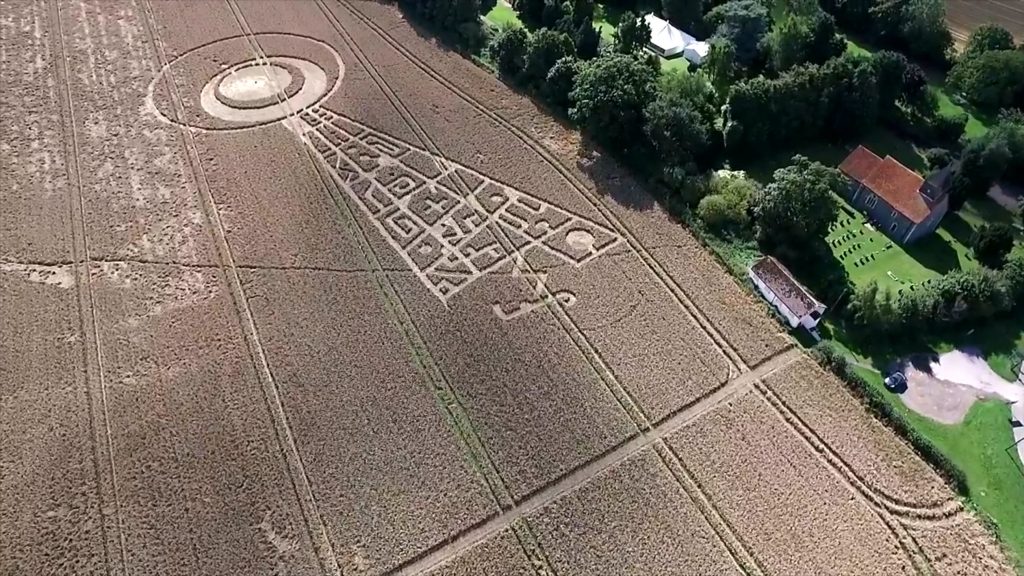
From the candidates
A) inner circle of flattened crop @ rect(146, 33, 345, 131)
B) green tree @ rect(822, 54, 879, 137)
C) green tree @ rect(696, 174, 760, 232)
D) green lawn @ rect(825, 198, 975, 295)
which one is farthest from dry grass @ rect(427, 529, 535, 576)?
green tree @ rect(822, 54, 879, 137)

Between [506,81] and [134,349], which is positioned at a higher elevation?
[506,81]

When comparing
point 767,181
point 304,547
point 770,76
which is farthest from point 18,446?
point 770,76

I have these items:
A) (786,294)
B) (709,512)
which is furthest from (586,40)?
(709,512)

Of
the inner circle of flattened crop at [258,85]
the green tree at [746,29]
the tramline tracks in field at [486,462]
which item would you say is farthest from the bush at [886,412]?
the inner circle of flattened crop at [258,85]

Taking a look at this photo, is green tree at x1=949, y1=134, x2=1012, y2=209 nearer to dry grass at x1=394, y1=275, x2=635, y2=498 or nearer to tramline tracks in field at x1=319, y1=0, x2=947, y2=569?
tramline tracks in field at x1=319, y1=0, x2=947, y2=569

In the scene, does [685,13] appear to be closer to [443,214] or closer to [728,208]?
[728,208]

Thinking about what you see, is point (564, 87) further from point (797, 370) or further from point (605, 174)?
point (797, 370)

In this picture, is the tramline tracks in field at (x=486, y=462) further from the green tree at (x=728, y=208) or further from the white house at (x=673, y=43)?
the white house at (x=673, y=43)
